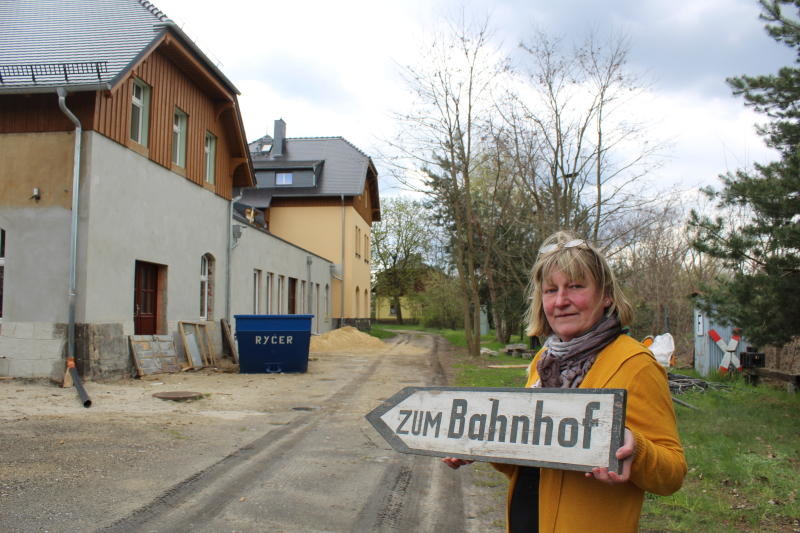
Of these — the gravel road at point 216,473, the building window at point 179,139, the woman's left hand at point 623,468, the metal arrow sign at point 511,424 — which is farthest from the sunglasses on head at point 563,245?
the building window at point 179,139

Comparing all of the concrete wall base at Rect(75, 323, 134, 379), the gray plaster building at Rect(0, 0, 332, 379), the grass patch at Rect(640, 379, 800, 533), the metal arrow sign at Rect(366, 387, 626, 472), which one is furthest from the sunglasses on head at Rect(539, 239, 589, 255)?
the concrete wall base at Rect(75, 323, 134, 379)

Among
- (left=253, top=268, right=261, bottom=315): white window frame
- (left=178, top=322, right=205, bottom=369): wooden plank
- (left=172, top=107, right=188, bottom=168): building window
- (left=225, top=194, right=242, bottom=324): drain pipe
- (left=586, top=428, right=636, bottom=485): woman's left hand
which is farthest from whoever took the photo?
(left=253, top=268, right=261, bottom=315): white window frame

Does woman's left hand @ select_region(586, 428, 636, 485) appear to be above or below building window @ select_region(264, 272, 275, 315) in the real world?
below

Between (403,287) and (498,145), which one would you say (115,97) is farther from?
(403,287)

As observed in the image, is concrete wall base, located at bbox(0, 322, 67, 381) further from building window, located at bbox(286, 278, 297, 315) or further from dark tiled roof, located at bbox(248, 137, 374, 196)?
dark tiled roof, located at bbox(248, 137, 374, 196)

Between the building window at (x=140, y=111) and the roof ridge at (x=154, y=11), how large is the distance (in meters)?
1.51

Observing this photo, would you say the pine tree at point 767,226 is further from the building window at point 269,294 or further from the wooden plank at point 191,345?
the building window at point 269,294

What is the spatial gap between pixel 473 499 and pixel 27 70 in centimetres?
1093

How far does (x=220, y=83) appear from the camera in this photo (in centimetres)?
1689

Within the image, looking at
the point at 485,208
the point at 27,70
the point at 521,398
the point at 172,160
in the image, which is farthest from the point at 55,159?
the point at 485,208

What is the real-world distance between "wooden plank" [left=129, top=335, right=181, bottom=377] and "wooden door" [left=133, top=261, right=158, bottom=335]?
1.54 feet

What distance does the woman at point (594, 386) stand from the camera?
5.93ft

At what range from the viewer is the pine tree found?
7297 millimetres

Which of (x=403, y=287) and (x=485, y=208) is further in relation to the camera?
(x=403, y=287)
